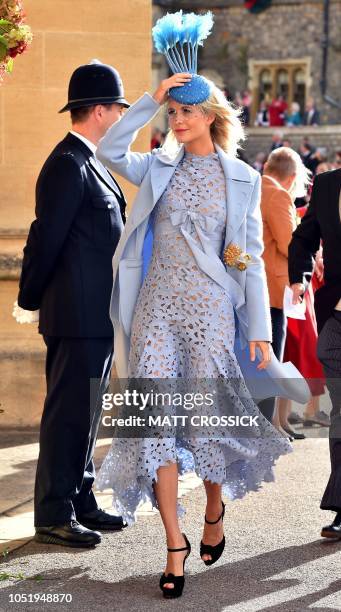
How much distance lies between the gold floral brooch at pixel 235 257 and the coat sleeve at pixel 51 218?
29.1 inches

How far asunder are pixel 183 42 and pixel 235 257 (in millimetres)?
826

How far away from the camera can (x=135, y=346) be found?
541 centimetres

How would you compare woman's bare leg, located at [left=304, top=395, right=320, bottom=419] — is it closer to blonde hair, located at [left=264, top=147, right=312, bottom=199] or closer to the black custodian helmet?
blonde hair, located at [left=264, top=147, right=312, bottom=199]

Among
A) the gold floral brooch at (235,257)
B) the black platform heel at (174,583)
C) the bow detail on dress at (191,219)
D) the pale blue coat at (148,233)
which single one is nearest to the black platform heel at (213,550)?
the black platform heel at (174,583)

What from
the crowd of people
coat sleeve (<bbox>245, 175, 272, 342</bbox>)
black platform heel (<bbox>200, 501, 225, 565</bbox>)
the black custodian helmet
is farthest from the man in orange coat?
black platform heel (<bbox>200, 501, 225, 565</bbox>)

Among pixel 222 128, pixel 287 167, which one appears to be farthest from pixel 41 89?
pixel 222 128

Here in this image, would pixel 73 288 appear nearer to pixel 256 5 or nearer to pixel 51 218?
pixel 51 218

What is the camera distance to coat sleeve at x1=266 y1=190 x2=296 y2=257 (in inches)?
349

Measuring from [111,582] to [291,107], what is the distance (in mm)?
41772

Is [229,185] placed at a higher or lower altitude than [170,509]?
higher

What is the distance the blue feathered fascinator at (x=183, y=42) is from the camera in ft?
18.1

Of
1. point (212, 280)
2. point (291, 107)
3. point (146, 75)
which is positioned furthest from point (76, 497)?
point (291, 107)

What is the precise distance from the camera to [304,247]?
6.54m

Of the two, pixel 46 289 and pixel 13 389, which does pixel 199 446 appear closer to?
pixel 46 289
